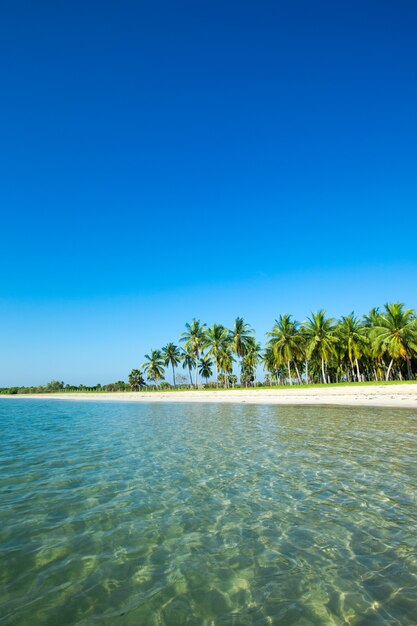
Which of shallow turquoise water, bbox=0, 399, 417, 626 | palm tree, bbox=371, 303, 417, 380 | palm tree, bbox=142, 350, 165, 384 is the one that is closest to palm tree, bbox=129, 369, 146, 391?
palm tree, bbox=142, 350, 165, 384

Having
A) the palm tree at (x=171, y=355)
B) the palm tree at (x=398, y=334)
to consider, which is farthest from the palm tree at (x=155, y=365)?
the palm tree at (x=398, y=334)

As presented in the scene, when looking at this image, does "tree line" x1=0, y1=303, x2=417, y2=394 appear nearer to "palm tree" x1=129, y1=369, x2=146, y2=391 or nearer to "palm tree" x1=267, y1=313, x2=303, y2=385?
"palm tree" x1=267, y1=313, x2=303, y2=385

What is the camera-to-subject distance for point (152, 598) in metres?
3.91

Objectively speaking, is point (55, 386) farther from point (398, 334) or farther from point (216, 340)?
point (398, 334)

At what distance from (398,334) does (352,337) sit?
802 cm

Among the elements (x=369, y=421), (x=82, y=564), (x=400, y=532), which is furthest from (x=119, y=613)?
(x=369, y=421)

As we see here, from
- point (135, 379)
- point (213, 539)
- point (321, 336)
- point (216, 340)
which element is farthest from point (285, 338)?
point (135, 379)

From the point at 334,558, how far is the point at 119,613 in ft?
9.28

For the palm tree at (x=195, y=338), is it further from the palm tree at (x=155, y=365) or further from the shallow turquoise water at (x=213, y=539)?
the shallow turquoise water at (x=213, y=539)

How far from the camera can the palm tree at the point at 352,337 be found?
54594mm

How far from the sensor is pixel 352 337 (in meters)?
55.0

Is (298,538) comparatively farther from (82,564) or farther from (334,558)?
(82,564)

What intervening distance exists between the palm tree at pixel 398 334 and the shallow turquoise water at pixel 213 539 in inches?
1615

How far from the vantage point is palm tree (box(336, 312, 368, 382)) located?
54.6 metres
